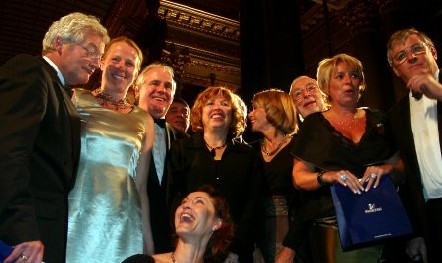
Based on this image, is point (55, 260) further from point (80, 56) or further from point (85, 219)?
point (80, 56)

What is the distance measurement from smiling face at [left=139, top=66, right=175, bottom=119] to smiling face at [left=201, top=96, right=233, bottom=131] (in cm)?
24

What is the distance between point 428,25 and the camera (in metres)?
7.72

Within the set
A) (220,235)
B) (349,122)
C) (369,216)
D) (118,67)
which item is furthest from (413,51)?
(118,67)

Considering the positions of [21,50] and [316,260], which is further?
[21,50]

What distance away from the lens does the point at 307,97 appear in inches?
123

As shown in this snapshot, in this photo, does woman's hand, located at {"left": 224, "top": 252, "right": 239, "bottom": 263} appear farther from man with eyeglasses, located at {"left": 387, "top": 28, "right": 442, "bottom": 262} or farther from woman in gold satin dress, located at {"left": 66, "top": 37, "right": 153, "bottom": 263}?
man with eyeglasses, located at {"left": 387, "top": 28, "right": 442, "bottom": 262}

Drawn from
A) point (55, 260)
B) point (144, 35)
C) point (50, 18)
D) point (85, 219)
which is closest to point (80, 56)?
point (85, 219)

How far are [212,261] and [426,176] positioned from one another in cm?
114

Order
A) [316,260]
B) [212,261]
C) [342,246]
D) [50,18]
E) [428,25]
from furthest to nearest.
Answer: [50,18], [428,25], [212,261], [316,260], [342,246]

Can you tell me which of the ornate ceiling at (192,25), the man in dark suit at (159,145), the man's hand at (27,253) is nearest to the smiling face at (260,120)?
the man in dark suit at (159,145)

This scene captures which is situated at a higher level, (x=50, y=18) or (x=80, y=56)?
(x=50, y=18)

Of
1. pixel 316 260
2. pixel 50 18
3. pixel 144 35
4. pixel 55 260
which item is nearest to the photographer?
pixel 55 260

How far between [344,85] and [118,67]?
117cm

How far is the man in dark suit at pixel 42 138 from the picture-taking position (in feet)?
4.56
